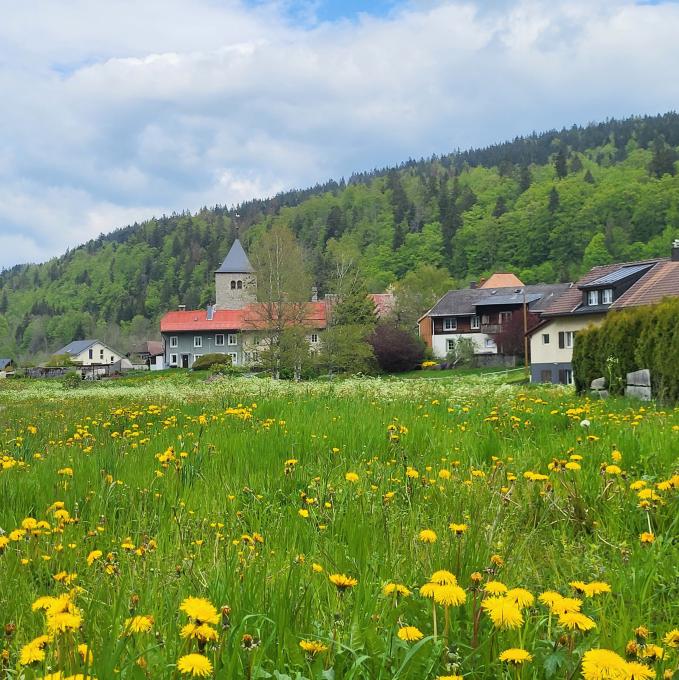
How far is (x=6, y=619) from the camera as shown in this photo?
235 cm

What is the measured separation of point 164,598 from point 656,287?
33.9 metres

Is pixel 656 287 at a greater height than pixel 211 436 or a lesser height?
greater

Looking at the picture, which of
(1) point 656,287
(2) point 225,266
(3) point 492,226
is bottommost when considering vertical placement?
(1) point 656,287

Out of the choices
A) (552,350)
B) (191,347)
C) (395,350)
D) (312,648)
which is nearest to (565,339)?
(552,350)

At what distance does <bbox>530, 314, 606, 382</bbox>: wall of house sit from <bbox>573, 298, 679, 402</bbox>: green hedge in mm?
28276

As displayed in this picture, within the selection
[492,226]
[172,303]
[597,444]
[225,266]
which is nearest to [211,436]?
[597,444]

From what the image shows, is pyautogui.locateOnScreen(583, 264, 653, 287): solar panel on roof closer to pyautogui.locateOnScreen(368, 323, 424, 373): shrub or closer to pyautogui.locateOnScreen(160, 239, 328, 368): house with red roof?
pyautogui.locateOnScreen(368, 323, 424, 373): shrub

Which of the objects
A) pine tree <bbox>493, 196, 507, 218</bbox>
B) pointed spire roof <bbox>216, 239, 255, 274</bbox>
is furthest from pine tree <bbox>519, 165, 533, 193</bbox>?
pointed spire roof <bbox>216, 239, 255, 274</bbox>

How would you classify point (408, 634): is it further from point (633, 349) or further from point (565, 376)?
point (565, 376)

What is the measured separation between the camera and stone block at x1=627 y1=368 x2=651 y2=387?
12.5 metres

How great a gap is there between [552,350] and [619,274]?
687cm

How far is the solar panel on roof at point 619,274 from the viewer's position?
4003 cm

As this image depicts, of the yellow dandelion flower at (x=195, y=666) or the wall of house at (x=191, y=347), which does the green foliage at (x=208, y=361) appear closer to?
the wall of house at (x=191, y=347)

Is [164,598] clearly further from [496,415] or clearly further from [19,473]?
[496,415]
